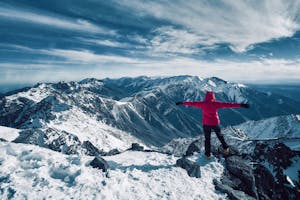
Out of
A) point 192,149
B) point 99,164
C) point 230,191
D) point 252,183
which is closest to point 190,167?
point 230,191

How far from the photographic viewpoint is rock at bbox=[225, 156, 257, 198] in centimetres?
1948

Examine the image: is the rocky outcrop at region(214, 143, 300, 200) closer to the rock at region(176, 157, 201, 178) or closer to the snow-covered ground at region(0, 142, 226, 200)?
the snow-covered ground at region(0, 142, 226, 200)

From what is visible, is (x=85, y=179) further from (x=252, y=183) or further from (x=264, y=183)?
(x=264, y=183)

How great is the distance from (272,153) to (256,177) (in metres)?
13.5

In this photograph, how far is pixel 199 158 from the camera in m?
22.6

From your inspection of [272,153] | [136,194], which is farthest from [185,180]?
[272,153]

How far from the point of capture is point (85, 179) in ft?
50.6

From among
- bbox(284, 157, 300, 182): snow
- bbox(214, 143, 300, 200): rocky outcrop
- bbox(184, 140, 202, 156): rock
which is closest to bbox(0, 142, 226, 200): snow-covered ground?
bbox(214, 143, 300, 200): rocky outcrop

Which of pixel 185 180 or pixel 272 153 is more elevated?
pixel 185 180

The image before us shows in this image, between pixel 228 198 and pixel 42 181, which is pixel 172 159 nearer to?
pixel 228 198

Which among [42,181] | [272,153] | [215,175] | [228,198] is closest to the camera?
[42,181]

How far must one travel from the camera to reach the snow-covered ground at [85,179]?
14000 millimetres

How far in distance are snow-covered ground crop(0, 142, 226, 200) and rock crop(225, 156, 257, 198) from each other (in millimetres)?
1914

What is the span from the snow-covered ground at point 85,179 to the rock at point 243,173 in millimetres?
1914
